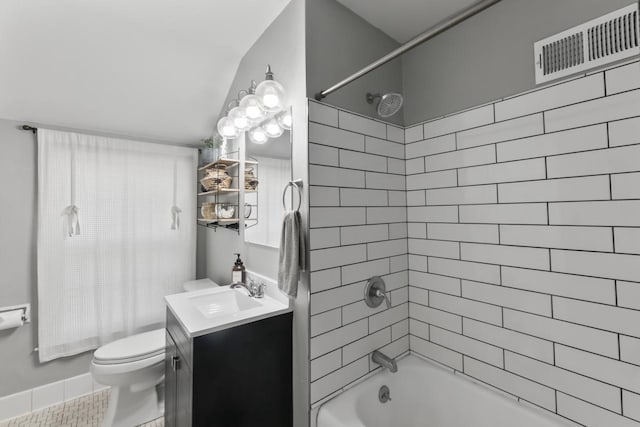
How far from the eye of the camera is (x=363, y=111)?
146 centimetres

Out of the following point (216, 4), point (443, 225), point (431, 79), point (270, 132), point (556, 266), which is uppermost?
→ point (216, 4)

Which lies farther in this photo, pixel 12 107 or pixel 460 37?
pixel 12 107

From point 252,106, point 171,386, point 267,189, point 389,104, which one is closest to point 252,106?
point 252,106

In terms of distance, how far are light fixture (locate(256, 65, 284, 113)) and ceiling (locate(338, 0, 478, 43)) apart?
0.56 meters

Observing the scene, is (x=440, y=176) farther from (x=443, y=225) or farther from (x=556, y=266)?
(x=556, y=266)

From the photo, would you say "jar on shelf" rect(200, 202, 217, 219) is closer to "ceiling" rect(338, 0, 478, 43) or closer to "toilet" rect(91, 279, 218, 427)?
"toilet" rect(91, 279, 218, 427)

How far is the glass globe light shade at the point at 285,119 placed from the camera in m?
1.35

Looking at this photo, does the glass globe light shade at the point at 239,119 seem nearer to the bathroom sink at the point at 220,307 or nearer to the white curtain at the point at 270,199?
the white curtain at the point at 270,199

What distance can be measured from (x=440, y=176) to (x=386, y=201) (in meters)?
0.31

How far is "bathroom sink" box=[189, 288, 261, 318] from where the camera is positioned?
1612 millimetres

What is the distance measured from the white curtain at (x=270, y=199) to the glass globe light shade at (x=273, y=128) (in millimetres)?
138

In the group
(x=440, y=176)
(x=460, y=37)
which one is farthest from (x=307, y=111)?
(x=460, y=37)

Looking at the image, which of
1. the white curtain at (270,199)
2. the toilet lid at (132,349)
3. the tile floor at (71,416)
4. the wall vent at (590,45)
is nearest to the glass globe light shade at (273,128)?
the white curtain at (270,199)

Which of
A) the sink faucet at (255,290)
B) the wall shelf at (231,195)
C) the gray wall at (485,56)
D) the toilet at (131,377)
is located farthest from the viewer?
the wall shelf at (231,195)
